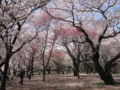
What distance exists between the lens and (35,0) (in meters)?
6.24

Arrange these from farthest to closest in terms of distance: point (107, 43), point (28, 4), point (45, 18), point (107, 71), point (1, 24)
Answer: point (107, 43) < point (45, 18) < point (107, 71) < point (1, 24) < point (28, 4)

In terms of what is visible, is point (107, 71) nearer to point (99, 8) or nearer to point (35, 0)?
point (99, 8)

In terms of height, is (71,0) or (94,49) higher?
(71,0)

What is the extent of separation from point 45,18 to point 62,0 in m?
4.79

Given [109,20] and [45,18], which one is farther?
[45,18]

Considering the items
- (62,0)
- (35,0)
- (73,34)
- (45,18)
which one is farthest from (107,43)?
(35,0)

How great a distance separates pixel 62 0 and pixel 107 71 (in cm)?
672

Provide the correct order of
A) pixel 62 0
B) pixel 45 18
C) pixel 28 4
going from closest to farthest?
pixel 28 4
pixel 62 0
pixel 45 18

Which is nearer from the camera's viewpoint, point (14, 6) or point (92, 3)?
point (14, 6)

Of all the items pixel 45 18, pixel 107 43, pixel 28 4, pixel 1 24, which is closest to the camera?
pixel 28 4

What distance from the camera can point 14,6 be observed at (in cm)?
627

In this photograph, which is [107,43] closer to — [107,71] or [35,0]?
[107,71]

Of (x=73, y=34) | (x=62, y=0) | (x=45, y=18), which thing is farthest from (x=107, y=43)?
(x=62, y=0)

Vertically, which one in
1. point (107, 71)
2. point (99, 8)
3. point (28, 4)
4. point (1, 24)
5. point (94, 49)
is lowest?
point (107, 71)
